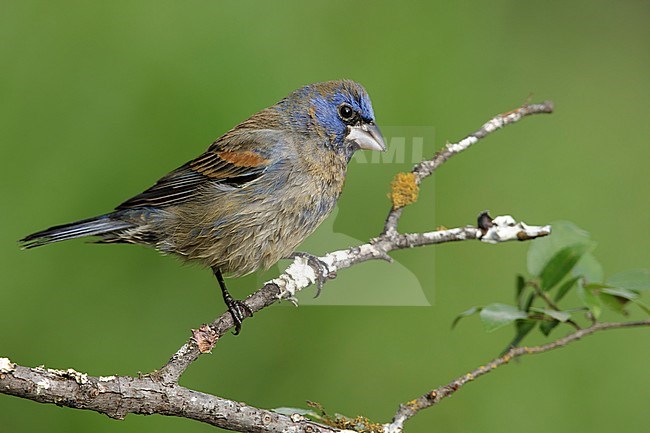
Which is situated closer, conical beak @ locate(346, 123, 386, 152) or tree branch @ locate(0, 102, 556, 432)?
tree branch @ locate(0, 102, 556, 432)

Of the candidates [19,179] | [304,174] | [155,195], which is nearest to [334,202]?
[304,174]

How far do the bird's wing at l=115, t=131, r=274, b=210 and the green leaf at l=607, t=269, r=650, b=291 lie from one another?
1.04 metres

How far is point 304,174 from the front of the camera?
→ 2.63 m

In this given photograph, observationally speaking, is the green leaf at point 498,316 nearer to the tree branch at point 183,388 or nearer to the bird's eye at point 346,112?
the tree branch at point 183,388

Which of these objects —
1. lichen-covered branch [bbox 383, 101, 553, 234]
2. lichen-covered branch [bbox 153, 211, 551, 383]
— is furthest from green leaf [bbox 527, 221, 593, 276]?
lichen-covered branch [bbox 383, 101, 553, 234]

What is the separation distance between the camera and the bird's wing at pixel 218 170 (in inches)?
106

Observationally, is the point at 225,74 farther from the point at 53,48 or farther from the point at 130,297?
the point at 130,297

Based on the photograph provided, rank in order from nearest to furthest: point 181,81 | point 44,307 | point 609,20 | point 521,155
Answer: point 44,307
point 181,81
point 521,155
point 609,20

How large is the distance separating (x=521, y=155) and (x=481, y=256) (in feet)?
1.92

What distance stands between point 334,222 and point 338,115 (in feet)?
1.67

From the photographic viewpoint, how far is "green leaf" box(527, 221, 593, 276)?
2219 millimetres

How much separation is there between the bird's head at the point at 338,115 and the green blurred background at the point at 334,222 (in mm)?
493

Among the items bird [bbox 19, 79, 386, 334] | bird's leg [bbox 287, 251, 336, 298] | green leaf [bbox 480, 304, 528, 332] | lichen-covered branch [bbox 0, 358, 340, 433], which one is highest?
bird [bbox 19, 79, 386, 334]

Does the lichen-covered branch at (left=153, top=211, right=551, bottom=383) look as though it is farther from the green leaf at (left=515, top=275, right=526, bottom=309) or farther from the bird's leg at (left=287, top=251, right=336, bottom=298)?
the green leaf at (left=515, top=275, right=526, bottom=309)
